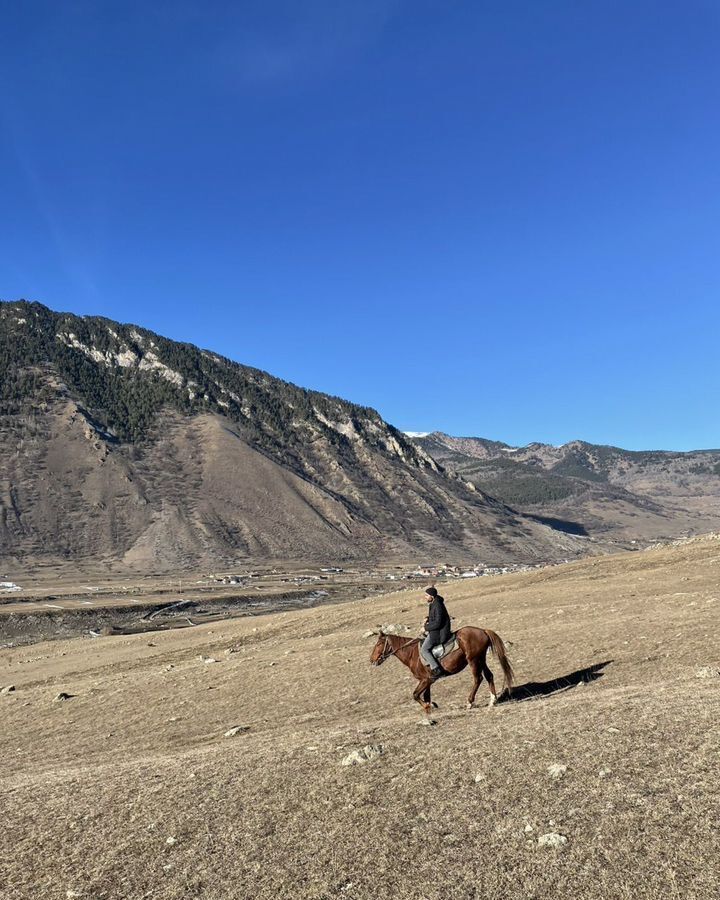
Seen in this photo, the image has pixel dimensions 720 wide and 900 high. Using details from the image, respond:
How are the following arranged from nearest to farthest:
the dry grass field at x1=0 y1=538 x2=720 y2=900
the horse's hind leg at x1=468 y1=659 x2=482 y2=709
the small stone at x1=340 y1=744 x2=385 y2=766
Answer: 1. the dry grass field at x1=0 y1=538 x2=720 y2=900
2. the small stone at x1=340 y1=744 x2=385 y2=766
3. the horse's hind leg at x1=468 y1=659 x2=482 y2=709

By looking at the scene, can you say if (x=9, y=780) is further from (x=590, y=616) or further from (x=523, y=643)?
(x=590, y=616)

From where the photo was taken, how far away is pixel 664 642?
2069 cm

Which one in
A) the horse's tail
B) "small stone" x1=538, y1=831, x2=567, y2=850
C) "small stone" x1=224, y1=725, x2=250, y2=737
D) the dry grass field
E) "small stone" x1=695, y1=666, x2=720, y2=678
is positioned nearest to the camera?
the dry grass field

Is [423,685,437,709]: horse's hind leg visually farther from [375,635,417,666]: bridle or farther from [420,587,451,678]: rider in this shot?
[375,635,417,666]: bridle

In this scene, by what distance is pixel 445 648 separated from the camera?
16953 millimetres

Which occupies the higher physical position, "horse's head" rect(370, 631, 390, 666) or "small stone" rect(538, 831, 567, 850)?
"horse's head" rect(370, 631, 390, 666)

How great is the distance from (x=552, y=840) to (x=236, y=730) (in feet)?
36.1

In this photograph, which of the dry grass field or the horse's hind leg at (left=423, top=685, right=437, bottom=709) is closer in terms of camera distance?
the dry grass field

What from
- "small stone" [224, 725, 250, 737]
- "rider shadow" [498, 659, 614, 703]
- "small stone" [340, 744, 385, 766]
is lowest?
"small stone" [224, 725, 250, 737]

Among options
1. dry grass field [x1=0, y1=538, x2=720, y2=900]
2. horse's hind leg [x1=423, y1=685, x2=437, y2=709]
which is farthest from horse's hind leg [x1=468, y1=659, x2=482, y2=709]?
horse's hind leg [x1=423, y1=685, x2=437, y2=709]

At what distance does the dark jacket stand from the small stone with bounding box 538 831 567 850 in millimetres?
8234

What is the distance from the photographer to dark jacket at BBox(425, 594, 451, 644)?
1700 centimetres

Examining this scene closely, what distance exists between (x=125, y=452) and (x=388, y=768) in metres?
202

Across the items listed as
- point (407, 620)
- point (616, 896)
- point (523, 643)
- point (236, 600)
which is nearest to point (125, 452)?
point (236, 600)
